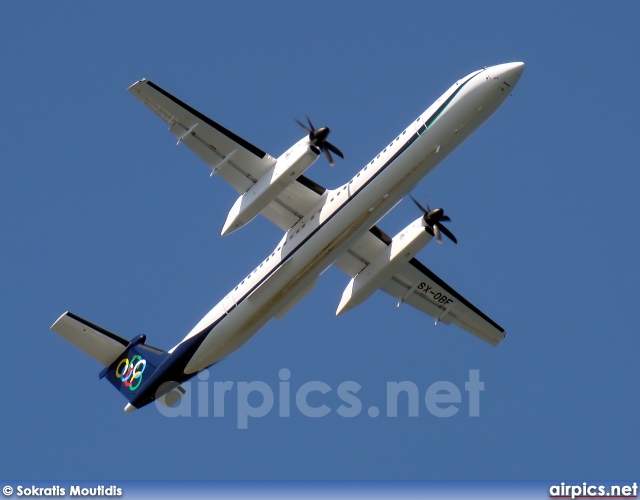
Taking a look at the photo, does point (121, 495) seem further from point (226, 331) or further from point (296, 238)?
point (296, 238)

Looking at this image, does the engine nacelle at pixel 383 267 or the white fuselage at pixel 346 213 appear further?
the engine nacelle at pixel 383 267

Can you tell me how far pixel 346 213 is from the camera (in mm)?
29953

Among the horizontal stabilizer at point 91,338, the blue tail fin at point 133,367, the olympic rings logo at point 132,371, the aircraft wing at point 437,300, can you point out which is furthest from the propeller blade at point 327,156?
the horizontal stabilizer at point 91,338

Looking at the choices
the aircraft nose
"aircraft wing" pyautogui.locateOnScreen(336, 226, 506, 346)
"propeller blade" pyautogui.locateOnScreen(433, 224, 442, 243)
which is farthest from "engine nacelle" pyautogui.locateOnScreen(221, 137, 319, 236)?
"aircraft wing" pyautogui.locateOnScreen(336, 226, 506, 346)

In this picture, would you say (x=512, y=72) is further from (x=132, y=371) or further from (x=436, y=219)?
(x=132, y=371)

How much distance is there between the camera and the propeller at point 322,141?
3009cm

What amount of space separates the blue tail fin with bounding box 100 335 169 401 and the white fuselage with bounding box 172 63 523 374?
1.44m

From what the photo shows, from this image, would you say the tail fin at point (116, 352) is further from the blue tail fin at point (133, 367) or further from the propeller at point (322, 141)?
the propeller at point (322, 141)

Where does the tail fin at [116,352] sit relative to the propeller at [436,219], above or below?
below

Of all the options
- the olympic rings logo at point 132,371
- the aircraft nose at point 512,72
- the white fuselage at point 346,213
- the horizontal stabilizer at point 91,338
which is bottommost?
the olympic rings logo at point 132,371

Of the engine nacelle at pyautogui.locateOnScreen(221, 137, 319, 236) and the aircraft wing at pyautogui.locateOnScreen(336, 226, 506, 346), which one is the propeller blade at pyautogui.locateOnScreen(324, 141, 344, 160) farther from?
the aircraft wing at pyautogui.locateOnScreen(336, 226, 506, 346)

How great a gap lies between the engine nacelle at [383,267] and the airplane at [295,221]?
0.03 metres

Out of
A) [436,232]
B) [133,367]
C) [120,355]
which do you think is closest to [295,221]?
[436,232]

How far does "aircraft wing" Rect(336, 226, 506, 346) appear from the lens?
114 ft
